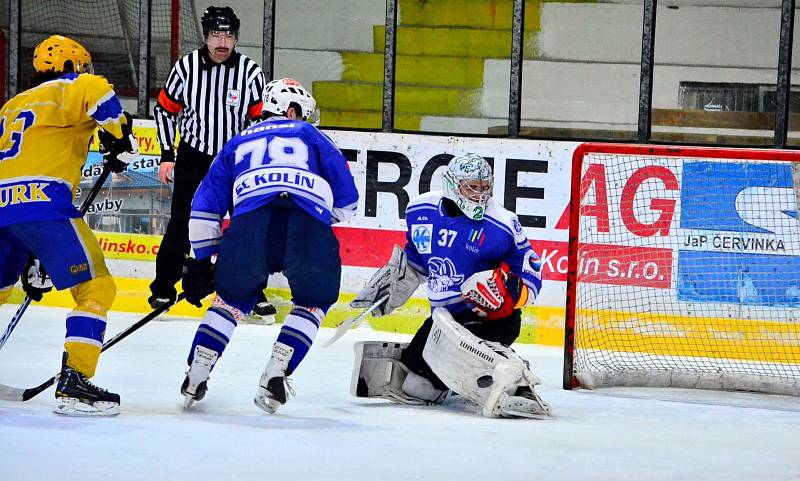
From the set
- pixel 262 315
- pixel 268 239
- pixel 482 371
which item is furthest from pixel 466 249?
pixel 262 315

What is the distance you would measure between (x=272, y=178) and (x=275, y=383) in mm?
637

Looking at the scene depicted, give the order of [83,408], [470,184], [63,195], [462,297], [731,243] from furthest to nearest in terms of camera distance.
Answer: [731,243] < [462,297] < [470,184] < [63,195] < [83,408]

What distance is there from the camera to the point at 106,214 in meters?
6.54

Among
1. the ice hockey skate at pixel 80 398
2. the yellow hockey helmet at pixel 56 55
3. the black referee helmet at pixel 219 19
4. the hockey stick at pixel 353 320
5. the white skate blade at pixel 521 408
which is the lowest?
the white skate blade at pixel 521 408

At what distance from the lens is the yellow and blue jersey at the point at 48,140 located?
372 centimetres

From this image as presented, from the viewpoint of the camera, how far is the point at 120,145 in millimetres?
3896

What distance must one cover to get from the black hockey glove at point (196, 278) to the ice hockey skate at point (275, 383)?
318mm

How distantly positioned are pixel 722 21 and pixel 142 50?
3.79 m

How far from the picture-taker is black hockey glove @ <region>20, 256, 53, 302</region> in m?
4.13

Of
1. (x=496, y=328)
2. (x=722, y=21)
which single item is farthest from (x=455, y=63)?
(x=496, y=328)

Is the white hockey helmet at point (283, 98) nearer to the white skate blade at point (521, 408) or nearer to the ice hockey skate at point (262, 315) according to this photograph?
the white skate blade at point (521, 408)

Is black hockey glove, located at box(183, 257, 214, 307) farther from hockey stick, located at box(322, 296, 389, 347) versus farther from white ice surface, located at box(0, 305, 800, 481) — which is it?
hockey stick, located at box(322, 296, 389, 347)

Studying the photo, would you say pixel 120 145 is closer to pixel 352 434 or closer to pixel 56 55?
pixel 56 55

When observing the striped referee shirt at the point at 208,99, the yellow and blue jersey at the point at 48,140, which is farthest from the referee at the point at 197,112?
the yellow and blue jersey at the point at 48,140
